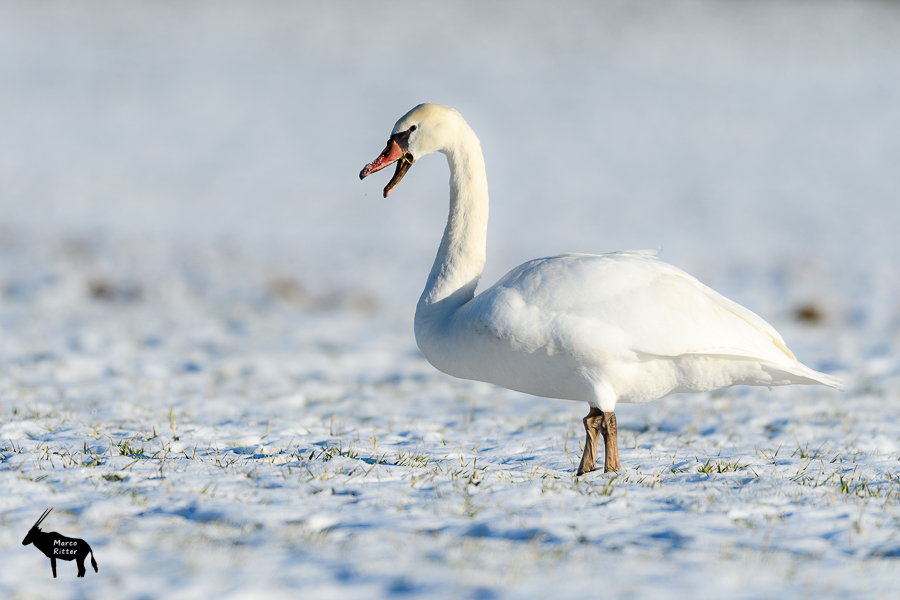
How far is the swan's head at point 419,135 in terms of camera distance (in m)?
5.72

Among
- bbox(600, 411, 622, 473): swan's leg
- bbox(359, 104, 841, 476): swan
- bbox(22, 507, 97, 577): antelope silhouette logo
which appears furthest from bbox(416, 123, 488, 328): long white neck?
bbox(22, 507, 97, 577): antelope silhouette logo

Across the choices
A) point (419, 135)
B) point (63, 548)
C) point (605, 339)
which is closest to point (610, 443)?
point (605, 339)

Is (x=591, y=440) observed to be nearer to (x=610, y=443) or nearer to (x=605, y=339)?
(x=610, y=443)

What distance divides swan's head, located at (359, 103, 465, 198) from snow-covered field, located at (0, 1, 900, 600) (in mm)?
2035

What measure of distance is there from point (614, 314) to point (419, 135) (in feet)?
6.44

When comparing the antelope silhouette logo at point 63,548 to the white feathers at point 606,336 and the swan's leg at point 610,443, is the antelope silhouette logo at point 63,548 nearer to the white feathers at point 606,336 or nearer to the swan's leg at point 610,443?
the white feathers at point 606,336

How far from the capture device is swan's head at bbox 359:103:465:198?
572 cm

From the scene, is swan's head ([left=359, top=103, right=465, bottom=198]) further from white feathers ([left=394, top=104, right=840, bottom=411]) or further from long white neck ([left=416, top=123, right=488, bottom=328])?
white feathers ([left=394, top=104, right=840, bottom=411])

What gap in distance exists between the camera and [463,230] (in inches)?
231

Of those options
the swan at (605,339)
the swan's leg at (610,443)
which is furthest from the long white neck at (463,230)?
the swan's leg at (610,443)

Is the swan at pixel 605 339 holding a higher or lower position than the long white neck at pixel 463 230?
lower

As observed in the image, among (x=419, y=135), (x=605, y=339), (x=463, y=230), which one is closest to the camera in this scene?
(x=605, y=339)

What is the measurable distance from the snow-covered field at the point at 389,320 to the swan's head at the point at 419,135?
204cm

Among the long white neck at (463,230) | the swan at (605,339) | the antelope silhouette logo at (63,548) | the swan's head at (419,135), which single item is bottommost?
the antelope silhouette logo at (63,548)
